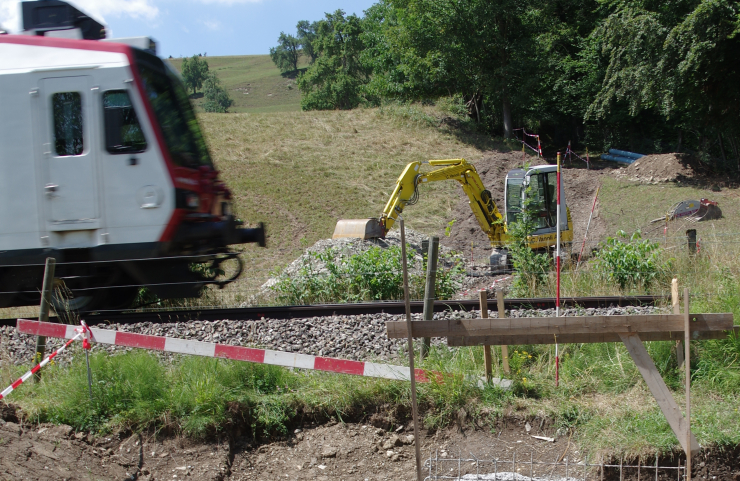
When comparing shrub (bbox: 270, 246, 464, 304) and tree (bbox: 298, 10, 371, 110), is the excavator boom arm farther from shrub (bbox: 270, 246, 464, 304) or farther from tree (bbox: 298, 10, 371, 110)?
tree (bbox: 298, 10, 371, 110)

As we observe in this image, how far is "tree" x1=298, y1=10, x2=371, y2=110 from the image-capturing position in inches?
2392

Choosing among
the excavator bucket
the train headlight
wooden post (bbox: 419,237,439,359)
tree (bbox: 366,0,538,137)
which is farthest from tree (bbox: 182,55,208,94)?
wooden post (bbox: 419,237,439,359)

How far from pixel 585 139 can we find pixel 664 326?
119ft

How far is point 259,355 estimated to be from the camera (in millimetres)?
4828

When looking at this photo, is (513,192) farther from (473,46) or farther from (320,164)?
(473,46)

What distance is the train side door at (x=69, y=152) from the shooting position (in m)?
6.67

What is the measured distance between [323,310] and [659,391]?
4.51m

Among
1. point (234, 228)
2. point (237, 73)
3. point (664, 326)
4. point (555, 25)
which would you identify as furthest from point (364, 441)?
point (237, 73)

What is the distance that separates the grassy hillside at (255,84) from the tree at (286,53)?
2241 mm

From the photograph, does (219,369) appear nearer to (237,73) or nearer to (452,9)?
(452,9)

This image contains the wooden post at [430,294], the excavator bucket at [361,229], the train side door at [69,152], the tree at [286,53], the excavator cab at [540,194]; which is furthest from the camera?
the tree at [286,53]

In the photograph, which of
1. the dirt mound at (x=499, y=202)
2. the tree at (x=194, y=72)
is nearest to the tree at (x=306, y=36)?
the tree at (x=194, y=72)

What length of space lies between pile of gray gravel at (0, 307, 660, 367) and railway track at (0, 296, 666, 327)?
0.28 metres

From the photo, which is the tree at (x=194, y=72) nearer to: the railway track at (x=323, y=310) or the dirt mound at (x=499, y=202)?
the dirt mound at (x=499, y=202)
